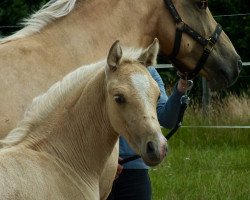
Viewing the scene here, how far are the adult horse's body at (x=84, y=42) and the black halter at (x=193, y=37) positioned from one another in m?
0.03

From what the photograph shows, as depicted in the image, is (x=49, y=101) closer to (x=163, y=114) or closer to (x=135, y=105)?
(x=135, y=105)

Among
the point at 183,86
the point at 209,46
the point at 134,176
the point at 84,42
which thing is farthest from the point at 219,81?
the point at 84,42

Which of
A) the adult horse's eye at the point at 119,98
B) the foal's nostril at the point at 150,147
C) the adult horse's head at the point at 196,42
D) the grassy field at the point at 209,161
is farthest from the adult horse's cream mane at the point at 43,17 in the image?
the grassy field at the point at 209,161

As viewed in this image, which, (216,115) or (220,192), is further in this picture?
(216,115)

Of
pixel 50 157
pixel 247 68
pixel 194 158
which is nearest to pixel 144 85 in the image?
pixel 50 157

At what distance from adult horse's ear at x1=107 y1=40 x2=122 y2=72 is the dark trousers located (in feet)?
4.67

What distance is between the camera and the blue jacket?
4.89m

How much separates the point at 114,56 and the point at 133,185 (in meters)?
1.49

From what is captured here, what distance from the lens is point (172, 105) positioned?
193 inches

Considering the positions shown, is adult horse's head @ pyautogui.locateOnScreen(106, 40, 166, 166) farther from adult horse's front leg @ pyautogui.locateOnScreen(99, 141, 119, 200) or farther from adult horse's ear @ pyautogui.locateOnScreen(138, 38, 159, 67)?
adult horse's front leg @ pyautogui.locateOnScreen(99, 141, 119, 200)

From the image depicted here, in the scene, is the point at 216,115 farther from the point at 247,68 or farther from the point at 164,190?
the point at 247,68

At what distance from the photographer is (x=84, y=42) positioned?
4.73 metres

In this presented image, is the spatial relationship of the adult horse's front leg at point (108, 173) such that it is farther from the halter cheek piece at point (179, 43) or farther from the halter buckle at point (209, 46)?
the halter buckle at point (209, 46)

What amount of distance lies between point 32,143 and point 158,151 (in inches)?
26.4
